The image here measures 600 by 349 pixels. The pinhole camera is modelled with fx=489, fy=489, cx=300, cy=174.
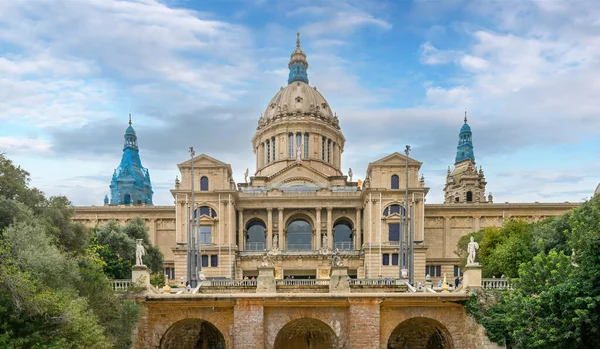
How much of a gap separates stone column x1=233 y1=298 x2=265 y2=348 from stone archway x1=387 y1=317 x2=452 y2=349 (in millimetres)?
8049

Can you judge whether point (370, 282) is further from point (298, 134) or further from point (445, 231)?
point (298, 134)

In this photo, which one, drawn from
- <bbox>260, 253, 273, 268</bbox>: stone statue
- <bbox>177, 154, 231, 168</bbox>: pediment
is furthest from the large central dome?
<bbox>260, 253, 273, 268</bbox>: stone statue

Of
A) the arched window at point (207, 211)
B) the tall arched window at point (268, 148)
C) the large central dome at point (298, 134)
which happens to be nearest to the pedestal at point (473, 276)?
the arched window at point (207, 211)

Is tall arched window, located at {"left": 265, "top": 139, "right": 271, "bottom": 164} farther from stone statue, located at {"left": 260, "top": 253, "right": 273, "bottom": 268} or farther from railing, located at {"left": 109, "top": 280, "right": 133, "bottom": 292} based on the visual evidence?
railing, located at {"left": 109, "top": 280, "right": 133, "bottom": 292}

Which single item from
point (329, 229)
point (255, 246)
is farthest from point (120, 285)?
point (329, 229)

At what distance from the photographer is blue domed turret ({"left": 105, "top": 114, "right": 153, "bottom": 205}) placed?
92500 mm

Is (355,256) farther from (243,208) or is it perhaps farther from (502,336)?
(502,336)

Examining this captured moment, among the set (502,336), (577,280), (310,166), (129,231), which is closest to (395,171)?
(310,166)

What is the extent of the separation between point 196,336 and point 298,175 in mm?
37566

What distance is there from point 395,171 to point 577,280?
128 ft

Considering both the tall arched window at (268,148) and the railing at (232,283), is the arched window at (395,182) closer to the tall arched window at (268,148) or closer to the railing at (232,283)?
the tall arched window at (268,148)

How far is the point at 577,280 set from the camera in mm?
19750

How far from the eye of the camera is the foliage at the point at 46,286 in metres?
18.1

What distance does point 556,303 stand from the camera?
66.9 feet
